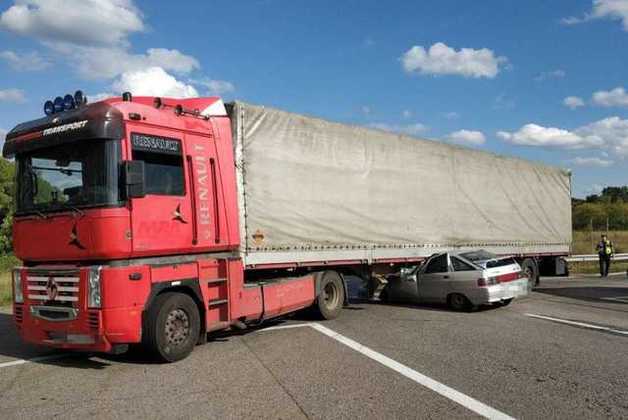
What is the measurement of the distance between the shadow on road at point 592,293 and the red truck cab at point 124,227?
10.3 meters

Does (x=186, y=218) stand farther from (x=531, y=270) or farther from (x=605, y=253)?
(x=605, y=253)

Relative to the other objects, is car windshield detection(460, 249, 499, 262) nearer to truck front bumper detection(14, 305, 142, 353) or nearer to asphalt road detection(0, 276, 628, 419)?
asphalt road detection(0, 276, 628, 419)

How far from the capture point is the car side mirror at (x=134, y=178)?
6863mm

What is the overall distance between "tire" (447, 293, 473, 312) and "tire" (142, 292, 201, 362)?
6320 millimetres

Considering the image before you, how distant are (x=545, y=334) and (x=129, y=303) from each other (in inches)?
248

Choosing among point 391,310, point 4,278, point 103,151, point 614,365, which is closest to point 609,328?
point 614,365

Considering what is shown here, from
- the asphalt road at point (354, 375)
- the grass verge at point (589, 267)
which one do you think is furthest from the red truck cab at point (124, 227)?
the grass verge at point (589, 267)

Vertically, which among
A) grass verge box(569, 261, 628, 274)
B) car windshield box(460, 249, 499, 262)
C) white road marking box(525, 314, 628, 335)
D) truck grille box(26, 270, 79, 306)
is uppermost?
truck grille box(26, 270, 79, 306)

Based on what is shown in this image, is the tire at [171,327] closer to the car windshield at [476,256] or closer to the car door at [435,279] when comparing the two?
the car door at [435,279]

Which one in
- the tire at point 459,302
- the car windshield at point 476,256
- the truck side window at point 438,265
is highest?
the car windshield at point 476,256

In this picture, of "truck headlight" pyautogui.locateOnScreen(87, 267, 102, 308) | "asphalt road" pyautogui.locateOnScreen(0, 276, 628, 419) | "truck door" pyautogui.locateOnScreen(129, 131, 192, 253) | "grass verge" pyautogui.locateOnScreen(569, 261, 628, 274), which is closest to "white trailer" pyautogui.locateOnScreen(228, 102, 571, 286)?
"truck door" pyautogui.locateOnScreen(129, 131, 192, 253)

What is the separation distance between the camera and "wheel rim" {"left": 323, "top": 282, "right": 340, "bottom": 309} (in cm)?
1125

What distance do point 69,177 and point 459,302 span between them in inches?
324

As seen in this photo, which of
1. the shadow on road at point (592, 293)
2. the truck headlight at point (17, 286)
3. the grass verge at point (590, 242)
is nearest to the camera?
the truck headlight at point (17, 286)
